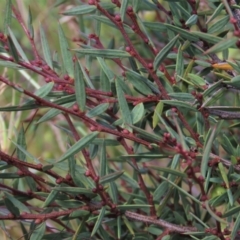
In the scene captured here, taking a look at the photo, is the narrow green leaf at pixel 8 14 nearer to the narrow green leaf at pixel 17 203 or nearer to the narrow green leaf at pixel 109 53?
the narrow green leaf at pixel 109 53

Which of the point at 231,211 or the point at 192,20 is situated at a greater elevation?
the point at 192,20

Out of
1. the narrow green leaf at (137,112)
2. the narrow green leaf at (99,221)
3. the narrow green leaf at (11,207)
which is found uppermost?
the narrow green leaf at (137,112)

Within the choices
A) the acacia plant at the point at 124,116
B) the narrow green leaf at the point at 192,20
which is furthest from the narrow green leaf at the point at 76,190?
the narrow green leaf at the point at 192,20

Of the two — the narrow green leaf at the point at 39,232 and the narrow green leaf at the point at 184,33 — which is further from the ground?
the narrow green leaf at the point at 184,33

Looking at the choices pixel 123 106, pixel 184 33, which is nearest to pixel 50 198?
pixel 123 106

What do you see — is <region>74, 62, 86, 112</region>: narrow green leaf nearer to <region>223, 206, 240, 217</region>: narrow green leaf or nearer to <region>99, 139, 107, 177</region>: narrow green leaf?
<region>99, 139, 107, 177</region>: narrow green leaf

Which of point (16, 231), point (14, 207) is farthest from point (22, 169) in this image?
point (16, 231)

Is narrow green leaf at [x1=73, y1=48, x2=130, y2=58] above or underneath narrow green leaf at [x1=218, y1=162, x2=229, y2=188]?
above

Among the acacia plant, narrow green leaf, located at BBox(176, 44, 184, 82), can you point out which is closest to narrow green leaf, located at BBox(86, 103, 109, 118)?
the acacia plant

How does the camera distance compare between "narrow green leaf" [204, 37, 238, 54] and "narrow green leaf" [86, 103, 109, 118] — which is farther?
"narrow green leaf" [86, 103, 109, 118]

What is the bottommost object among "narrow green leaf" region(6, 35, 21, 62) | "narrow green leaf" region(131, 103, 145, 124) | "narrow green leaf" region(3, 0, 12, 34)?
"narrow green leaf" region(131, 103, 145, 124)

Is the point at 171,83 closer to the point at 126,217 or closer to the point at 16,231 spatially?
the point at 126,217

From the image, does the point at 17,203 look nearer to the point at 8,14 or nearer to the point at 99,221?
the point at 99,221

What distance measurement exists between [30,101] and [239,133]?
0.55m
